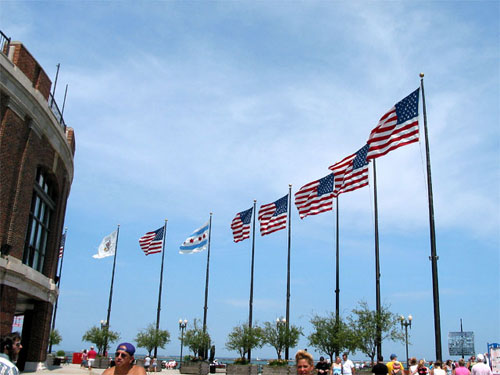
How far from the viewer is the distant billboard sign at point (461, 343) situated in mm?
51219

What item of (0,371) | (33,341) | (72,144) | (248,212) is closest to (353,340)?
(248,212)

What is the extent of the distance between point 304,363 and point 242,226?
3308 cm

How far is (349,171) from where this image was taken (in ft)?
95.3

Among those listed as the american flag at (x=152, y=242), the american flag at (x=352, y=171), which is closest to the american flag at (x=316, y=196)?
the american flag at (x=352, y=171)

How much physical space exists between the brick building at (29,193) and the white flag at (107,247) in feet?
57.6

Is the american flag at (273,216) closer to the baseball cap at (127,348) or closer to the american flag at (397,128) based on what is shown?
the american flag at (397,128)

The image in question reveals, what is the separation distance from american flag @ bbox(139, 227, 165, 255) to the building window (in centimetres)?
1602

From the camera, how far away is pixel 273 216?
120ft

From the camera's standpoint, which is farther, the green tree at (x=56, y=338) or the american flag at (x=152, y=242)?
the green tree at (x=56, y=338)

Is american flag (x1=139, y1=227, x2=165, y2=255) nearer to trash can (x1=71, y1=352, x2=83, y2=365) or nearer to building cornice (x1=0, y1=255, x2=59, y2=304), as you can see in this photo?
building cornice (x1=0, y1=255, x2=59, y2=304)

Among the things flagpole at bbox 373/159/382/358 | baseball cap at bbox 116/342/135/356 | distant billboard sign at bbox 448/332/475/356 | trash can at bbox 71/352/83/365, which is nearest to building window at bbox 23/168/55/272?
flagpole at bbox 373/159/382/358

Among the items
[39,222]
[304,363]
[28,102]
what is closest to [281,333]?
[39,222]

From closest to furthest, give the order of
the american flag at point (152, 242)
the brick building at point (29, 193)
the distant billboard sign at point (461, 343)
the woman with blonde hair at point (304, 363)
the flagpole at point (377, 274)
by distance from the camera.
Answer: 1. the woman with blonde hair at point (304, 363)
2. the brick building at point (29, 193)
3. the flagpole at point (377, 274)
4. the american flag at point (152, 242)
5. the distant billboard sign at point (461, 343)

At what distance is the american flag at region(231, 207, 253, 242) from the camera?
1527 inches
